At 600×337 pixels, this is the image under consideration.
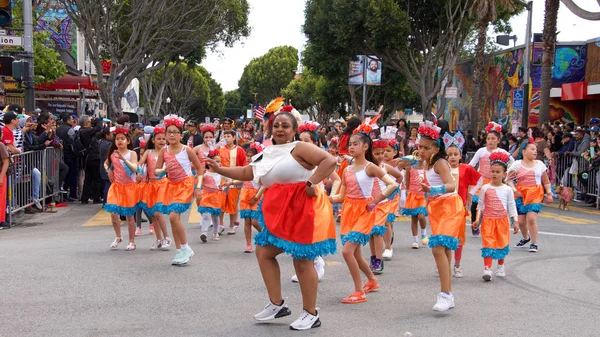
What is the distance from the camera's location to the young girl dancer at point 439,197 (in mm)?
6723

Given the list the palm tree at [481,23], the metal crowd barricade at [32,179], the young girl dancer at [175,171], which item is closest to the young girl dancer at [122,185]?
the young girl dancer at [175,171]

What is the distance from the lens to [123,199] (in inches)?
386

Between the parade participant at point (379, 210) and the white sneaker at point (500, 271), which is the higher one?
the parade participant at point (379, 210)

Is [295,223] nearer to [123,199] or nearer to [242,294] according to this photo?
[242,294]

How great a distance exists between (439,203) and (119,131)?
5.10 metres

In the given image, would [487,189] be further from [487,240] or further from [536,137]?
[536,137]

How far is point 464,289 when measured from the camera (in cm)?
759

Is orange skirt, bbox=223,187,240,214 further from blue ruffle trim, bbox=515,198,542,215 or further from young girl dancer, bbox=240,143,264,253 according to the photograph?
blue ruffle trim, bbox=515,198,542,215

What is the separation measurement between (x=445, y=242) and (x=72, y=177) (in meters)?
12.4

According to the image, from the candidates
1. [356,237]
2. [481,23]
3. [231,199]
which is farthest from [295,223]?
[481,23]

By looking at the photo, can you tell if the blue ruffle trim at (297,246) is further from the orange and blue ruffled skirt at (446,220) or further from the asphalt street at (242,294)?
the orange and blue ruffled skirt at (446,220)

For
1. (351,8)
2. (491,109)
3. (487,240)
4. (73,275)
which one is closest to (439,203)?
(487,240)

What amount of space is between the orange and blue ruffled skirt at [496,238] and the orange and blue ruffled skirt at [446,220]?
1.26m

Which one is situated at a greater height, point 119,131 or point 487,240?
point 119,131
